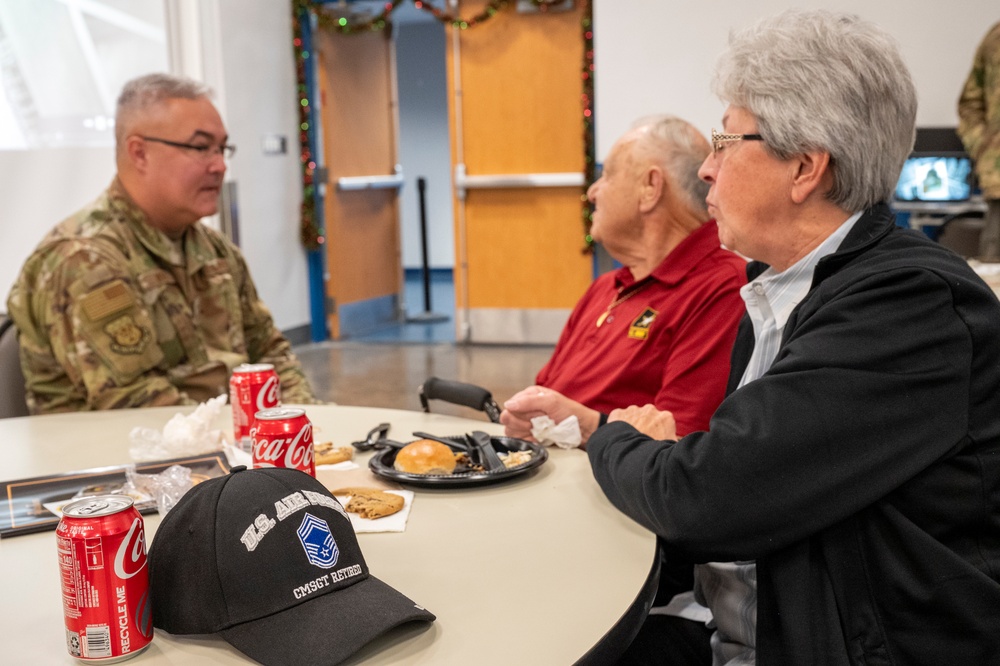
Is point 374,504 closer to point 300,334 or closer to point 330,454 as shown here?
point 330,454

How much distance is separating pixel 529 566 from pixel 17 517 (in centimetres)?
77

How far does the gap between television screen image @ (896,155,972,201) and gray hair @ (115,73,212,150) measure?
176 inches

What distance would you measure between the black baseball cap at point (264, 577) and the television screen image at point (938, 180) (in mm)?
5486

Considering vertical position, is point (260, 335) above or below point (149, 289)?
below

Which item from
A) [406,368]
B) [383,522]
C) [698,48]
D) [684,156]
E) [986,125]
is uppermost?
[698,48]

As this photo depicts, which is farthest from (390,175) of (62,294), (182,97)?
(62,294)

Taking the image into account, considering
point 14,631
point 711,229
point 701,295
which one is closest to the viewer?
point 14,631

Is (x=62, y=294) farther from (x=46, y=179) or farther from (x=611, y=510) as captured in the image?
(x=46, y=179)

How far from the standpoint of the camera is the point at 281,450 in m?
1.27

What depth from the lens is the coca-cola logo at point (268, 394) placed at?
1663 millimetres

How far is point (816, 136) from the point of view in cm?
126

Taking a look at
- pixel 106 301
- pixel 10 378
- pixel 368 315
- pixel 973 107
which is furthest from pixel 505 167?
pixel 10 378

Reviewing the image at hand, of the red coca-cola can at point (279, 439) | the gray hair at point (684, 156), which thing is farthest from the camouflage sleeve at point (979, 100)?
the red coca-cola can at point (279, 439)

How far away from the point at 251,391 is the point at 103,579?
79 cm
